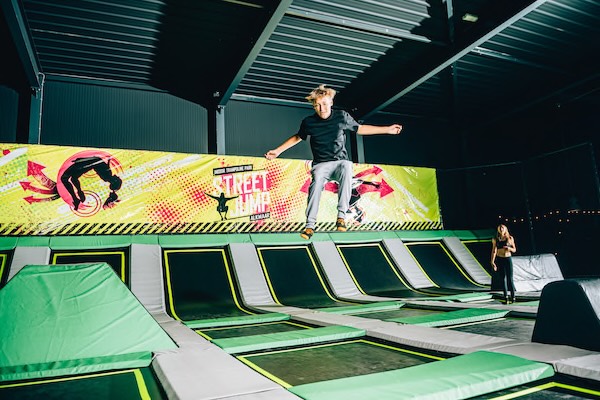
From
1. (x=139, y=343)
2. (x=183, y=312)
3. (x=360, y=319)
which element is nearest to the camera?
(x=139, y=343)

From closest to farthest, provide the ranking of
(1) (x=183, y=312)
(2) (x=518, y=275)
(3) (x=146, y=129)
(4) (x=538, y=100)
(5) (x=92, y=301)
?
(5) (x=92, y=301), (1) (x=183, y=312), (2) (x=518, y=275), (3) (x=146, y=129), (4) (x=538, y=100)

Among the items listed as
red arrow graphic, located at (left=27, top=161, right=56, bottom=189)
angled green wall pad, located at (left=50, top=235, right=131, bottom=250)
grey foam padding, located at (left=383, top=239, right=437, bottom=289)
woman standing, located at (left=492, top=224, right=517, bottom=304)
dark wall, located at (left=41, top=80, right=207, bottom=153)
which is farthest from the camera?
dark wall, located at (left=41, top=80, right=207, bottom=153)

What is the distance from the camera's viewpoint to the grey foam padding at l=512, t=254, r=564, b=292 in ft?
17.1

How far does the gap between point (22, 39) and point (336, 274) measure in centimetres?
570

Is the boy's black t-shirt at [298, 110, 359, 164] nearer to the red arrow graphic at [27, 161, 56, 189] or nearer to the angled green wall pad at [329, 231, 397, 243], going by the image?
the angled green wall pad at [329, 231, 397, 243]

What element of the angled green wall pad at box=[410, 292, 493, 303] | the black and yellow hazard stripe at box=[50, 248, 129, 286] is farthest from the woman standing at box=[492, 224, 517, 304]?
the black and yellow hazard stripe at box=[50, 248, 129, 286]

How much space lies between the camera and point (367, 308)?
4285mm

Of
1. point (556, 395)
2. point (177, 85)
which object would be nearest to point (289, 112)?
point (177, 85)

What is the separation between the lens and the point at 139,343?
2.53 meters

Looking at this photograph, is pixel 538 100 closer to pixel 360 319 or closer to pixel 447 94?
pixel 447 94

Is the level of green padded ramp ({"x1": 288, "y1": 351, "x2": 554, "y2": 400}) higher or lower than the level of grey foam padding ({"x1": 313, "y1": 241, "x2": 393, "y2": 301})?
lower

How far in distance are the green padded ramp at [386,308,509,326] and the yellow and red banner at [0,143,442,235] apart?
3571mm

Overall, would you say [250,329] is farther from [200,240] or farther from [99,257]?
[99,257]

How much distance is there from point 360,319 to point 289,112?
19.2 feet
